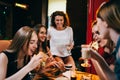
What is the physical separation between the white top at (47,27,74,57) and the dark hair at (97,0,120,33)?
2.89 metres

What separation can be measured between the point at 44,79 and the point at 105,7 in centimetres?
101

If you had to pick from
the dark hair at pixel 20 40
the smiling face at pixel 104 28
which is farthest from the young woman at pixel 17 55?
the smiling face at pixel 104 28

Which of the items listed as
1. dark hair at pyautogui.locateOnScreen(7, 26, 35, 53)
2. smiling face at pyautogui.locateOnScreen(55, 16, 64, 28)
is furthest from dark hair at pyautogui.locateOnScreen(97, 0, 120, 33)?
smiling face at pyautogui.locateOnScreen(55, 16, 64, 28)

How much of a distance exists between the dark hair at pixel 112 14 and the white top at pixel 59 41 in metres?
2.89

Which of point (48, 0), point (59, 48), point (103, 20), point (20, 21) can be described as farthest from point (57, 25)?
point (20, 21)

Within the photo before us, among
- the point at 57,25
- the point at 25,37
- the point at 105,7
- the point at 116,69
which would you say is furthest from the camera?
the point at 57,25

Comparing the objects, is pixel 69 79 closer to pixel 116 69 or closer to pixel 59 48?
pixel 116 69

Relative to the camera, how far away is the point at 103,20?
1.29 meters

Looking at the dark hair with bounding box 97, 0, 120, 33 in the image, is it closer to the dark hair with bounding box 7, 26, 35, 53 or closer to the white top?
the dark hair with bounding box 7, 26, 35, 53

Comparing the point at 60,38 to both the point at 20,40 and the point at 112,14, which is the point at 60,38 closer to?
the point at 20,40

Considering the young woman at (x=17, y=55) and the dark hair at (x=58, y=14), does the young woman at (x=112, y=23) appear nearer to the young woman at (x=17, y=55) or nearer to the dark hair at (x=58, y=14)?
the young woman at (x=17, y=55)

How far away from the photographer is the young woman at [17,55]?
188cm

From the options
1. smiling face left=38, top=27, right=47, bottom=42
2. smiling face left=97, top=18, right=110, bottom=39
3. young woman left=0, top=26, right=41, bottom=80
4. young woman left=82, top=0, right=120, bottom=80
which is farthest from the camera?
smiling face left=38, top=27, right=47, bottom=42

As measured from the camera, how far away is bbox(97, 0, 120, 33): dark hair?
120 cm
